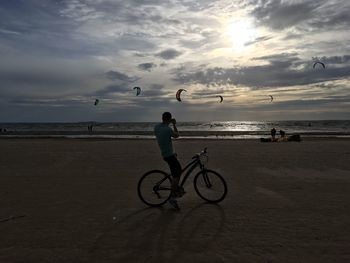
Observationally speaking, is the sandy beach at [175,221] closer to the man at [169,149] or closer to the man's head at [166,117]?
the man at [169,149]

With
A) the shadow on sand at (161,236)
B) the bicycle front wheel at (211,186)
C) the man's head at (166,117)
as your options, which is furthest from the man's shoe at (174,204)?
the man's head at (166,117)

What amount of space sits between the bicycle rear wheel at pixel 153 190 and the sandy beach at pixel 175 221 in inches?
11.6

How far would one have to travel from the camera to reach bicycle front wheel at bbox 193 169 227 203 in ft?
27.0

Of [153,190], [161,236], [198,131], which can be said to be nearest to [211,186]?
[153,190]

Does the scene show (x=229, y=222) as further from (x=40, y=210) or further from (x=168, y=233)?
(x=40, y=210)

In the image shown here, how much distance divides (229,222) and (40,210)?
365 cm

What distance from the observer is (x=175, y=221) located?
6773 millimetres

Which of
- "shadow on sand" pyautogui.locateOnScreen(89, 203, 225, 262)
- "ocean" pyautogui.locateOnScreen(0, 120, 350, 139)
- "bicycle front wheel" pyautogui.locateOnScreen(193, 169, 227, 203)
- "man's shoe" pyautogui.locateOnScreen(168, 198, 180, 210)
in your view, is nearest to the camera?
"shadow on sand" pyautogui.locateOnScreen(89, 203, 225, 262)

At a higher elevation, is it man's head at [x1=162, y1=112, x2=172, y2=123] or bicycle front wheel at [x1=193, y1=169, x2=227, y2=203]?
man's head at [x1=162, y1=112, x2=172, y2=123]

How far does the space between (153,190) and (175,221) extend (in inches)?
51.6

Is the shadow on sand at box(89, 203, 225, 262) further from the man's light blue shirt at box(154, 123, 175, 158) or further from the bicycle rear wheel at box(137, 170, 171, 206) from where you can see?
the man's light blue shirt at box(154, 123, 175, 158)

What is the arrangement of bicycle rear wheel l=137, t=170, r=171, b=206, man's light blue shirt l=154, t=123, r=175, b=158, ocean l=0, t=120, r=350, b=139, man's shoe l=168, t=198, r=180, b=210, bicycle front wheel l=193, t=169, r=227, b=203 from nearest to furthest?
man's shoe l=168, t=198, r=180, b=210 → man's light blue shirt l=154, t=123, r=175, b=158 → bicycle rear wheel l=137, t=170, r=171, b=206 → bicycle front wheel l=193, t=169, r=227, b=203 → ocean l=0, t=120, r=350, b=139

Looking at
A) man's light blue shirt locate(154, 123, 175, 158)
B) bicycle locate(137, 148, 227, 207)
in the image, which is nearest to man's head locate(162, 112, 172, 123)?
man's light blue shirt locate(154, 123, 175, 158)

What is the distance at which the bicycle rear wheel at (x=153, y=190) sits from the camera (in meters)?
7.98
